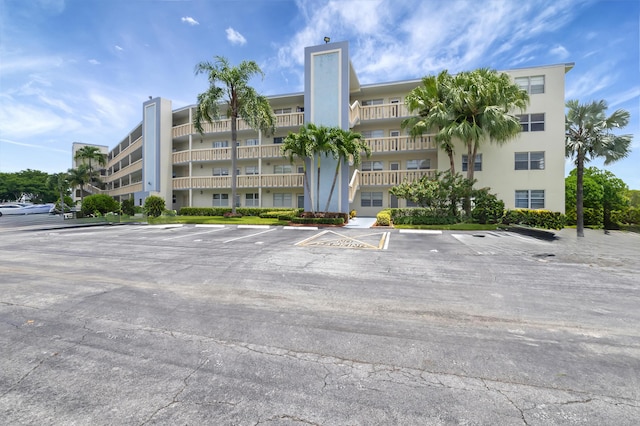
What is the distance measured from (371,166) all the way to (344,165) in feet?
15.0

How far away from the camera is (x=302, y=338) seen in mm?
3881

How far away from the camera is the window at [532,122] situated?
71.3 feet

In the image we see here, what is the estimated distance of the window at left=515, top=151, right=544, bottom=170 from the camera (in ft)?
71.1

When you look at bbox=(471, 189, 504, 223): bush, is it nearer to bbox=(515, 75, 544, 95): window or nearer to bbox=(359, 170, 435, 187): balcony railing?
bbox=(359, 170, 435, 187): balcony railing

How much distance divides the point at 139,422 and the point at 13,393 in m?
1.52

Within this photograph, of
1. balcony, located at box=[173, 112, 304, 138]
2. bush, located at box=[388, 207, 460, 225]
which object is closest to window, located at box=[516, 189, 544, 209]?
bush, located at box=[388, 207, 460, 225]

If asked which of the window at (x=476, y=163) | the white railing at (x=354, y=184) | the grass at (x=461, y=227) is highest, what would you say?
the window at (x=476, y=163)

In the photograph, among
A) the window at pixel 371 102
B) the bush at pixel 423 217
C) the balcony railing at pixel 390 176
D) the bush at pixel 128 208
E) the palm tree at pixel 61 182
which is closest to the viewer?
the bush at pixel 423 217

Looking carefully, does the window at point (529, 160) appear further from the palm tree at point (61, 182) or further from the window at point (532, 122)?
the palm tree at point (61, 182)

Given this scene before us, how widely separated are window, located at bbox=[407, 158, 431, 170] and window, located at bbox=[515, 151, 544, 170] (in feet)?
21.2

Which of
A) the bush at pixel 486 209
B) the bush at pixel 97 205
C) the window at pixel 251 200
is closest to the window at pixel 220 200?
the window at pixel 251 200

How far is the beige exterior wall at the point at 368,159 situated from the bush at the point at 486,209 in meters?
4.08

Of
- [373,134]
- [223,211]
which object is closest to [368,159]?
[373,134]

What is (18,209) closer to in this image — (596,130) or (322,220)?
(322,220)
